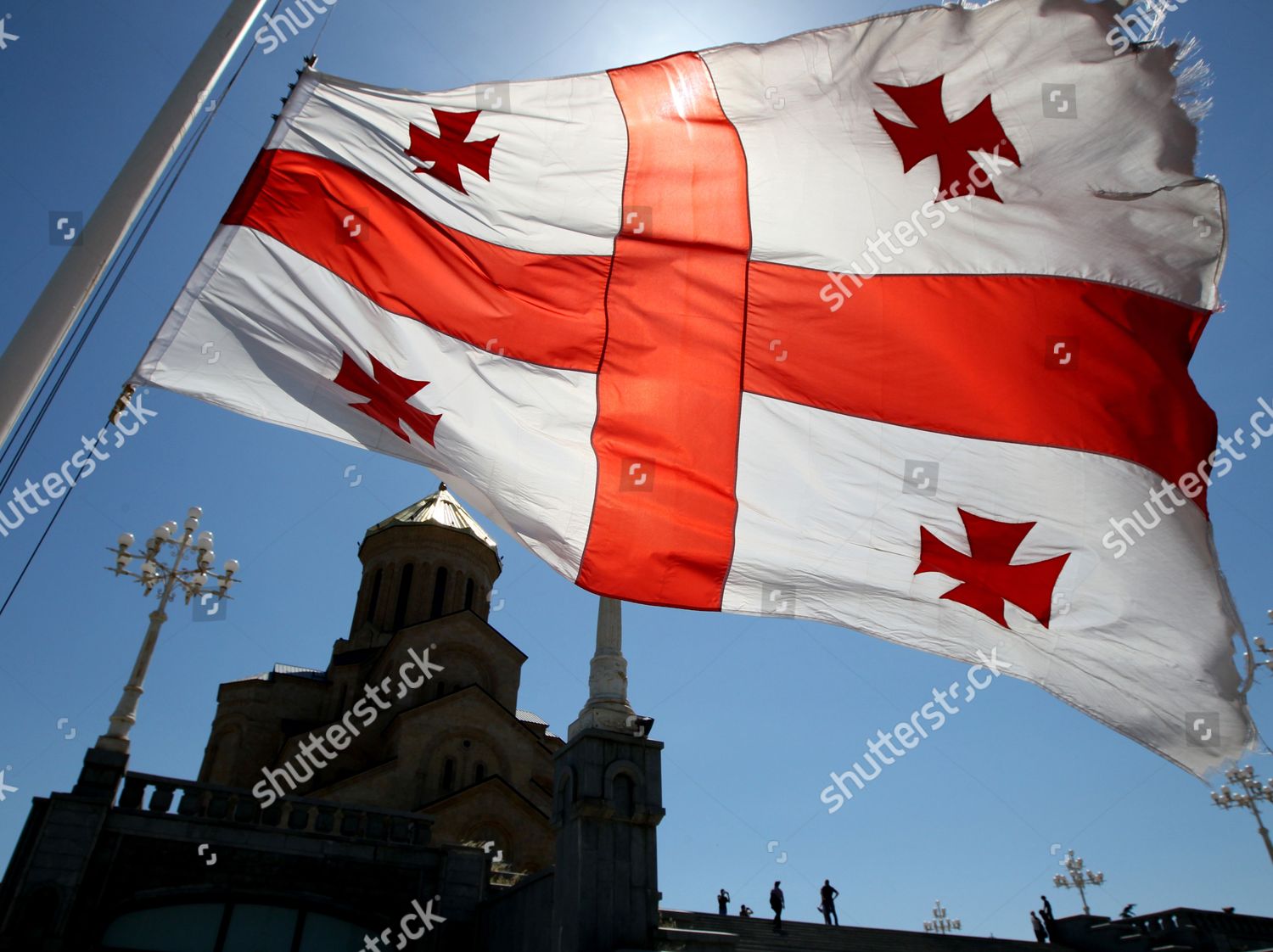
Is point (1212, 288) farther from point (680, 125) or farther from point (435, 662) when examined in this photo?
point (435, 662)

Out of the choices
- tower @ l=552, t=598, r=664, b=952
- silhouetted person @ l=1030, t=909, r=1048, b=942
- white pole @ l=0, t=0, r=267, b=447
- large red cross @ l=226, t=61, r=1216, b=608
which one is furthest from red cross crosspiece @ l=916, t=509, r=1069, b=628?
silhouetted person @ l=1030, t=909, r=1048, b=942

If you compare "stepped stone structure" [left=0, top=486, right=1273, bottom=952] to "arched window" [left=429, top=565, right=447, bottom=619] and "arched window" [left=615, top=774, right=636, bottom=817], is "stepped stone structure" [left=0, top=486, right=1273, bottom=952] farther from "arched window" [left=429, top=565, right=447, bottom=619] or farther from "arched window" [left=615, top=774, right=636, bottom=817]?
"arched window" [left=429, top=565, right=447, bottom=619]

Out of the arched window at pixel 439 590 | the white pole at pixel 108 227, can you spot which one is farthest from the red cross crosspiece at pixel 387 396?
the arched window at pixel 439 590

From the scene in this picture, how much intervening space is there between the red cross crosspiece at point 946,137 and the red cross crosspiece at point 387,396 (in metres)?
4.62

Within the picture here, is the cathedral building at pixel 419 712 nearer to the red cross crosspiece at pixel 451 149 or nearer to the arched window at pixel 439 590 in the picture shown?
the arched window at pixel 439 590

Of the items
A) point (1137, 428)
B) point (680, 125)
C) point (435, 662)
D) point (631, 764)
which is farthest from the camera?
point (435, 662)

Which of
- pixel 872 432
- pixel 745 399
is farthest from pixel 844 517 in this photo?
pixel 745 399

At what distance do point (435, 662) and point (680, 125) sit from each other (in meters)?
26.4

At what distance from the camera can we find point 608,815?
33.9ft

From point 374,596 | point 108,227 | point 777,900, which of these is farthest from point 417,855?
point 374,596

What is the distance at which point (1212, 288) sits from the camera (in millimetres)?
7160

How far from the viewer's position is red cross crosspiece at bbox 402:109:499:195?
6930 millimetres

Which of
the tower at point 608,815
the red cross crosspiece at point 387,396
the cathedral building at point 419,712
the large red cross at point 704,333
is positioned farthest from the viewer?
the cathedral building at point 419,712

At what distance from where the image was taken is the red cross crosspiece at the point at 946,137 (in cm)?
754
